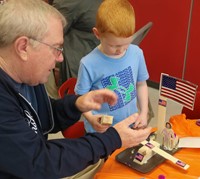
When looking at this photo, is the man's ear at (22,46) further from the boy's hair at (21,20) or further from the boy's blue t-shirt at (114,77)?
the boy's blue t-shirt at (114,77)

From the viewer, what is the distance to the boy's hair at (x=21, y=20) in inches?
42.4

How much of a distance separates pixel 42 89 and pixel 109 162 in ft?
1.40

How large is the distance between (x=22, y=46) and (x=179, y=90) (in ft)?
1.98

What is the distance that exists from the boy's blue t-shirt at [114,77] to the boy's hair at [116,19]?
0.16m

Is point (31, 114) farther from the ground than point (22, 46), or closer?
closer

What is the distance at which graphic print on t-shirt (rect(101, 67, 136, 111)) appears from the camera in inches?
64.6

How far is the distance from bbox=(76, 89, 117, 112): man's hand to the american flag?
0.23 m

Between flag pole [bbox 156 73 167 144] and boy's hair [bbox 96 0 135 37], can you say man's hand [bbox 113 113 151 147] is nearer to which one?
flag pole [bbox 156 73 167 144]

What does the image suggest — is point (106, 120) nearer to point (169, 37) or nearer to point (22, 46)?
point (22, 46)

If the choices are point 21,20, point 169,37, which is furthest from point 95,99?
point 169,37

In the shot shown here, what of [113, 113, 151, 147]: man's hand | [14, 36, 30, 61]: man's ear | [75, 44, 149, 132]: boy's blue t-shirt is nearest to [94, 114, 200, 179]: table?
[113, 113, 151, 147]: man's hand

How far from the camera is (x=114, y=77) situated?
5.38 ft

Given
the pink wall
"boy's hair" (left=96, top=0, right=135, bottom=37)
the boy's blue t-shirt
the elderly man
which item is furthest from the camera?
the pink wall

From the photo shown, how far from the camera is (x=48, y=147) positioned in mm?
1105
